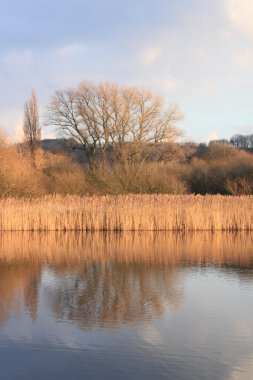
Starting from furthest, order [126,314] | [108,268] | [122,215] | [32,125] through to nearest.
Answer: [32,125], [122,215], [108,268], [126,314]

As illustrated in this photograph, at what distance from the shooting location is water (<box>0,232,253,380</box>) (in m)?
4.84

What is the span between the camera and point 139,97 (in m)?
33.3

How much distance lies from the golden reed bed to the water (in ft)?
17.1

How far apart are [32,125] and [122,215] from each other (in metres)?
22.8

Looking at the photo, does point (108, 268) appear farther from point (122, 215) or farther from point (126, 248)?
point (122, 215)

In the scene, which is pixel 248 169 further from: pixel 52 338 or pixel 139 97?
pixel 52 338

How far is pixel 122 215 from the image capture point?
1830 centimetres

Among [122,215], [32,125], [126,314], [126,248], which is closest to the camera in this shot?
[126,314]

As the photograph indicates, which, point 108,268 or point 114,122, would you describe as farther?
point 114,122

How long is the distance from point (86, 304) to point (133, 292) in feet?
3.48

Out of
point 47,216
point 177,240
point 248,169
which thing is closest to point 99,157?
point 248,169

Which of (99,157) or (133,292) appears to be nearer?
(133,292)

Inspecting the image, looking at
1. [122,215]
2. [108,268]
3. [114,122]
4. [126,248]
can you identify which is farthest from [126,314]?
[114,122]

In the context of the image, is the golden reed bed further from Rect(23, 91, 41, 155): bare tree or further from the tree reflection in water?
Rect(23, 91, 41, 155): bare tree
